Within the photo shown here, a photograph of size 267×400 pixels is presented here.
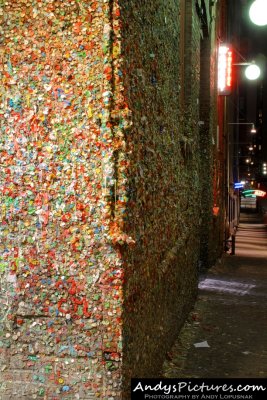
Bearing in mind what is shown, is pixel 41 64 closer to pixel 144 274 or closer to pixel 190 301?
pixel 144 274

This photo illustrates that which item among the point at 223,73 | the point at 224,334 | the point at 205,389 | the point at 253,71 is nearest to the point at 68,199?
the point at 205,389

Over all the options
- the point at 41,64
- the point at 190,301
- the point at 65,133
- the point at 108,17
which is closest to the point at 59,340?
the point at 65,133

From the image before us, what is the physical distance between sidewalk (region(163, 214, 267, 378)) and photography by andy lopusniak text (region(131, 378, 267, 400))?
27 cm

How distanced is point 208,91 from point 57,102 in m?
9.15

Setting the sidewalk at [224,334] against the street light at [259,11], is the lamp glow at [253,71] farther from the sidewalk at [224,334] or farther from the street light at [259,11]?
the street light at [259,11]

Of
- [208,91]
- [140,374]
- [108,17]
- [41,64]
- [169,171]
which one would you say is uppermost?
[208,91]

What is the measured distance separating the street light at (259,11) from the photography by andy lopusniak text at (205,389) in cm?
454

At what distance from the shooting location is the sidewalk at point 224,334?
5242 mm

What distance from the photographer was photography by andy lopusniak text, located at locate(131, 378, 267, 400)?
14.0 ft

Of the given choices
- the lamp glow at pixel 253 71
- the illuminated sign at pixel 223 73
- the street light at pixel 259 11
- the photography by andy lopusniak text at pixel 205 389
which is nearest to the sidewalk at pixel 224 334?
the photography by andy lopusniak text at pixel 205 389

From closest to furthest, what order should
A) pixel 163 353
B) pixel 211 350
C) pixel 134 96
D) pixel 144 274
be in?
pixel 134 96
pixel 144 274
pixel 163 353
pixel 211 350

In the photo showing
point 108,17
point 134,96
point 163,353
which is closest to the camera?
point 108,17

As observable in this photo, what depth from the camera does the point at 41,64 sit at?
11.7 feet

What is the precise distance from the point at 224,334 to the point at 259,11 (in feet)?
14.6
